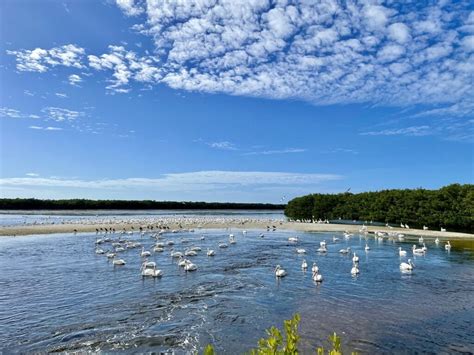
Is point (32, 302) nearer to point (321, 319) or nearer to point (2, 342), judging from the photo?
point (2, 342)

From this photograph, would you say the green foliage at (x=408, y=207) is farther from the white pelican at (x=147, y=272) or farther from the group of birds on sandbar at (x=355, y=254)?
the white pelican at (x=147, y=272)

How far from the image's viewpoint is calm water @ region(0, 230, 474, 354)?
1433 cm

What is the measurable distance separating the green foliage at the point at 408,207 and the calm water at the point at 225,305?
39.8 meters

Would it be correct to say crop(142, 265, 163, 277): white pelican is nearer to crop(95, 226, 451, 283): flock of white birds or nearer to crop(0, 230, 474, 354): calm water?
crop(95, 226, 451, 283): flock of white birds

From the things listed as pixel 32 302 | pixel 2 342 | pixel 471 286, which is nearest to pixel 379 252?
pixel 471 286

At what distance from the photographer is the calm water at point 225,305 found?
14328 millimetres

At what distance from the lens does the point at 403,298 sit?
67.5 ft

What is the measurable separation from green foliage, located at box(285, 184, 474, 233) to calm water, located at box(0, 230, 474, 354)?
131ft

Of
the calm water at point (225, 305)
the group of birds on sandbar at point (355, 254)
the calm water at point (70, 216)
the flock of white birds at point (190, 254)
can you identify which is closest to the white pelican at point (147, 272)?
the flock of white birds at point (190, 254)

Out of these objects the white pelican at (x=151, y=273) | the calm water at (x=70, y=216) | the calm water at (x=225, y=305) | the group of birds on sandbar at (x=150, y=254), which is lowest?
the calm water at (x=225, y=305)

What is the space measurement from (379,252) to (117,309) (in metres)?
29.1

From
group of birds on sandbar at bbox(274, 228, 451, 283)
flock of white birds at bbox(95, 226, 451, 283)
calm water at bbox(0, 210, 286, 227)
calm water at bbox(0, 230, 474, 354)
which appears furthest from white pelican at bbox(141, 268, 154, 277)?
calm water at bbox(0, 210, 286, 227)

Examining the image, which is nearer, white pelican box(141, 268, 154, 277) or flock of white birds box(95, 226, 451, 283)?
white pelican box(141, 268, 154, 277)

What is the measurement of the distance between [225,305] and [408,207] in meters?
70.7
